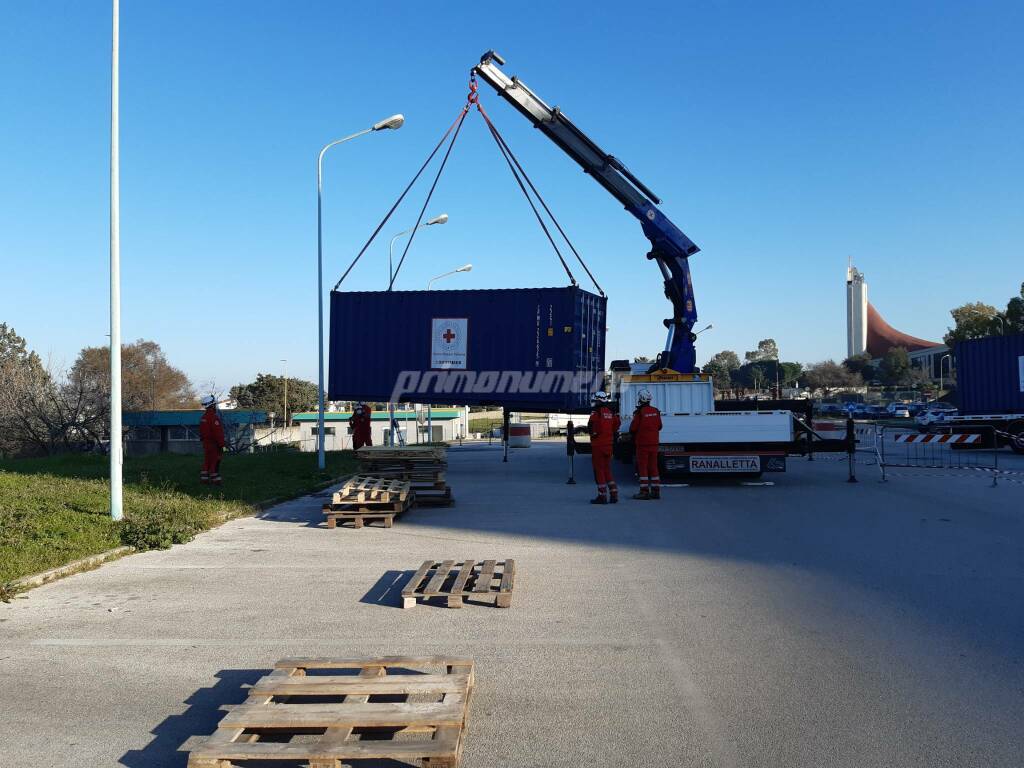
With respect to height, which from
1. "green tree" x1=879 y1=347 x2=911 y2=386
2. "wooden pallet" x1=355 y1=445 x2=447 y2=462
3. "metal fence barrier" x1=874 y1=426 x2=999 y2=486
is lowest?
"metal fence barrier" x1=874 y1=426 x2=999 y2=486

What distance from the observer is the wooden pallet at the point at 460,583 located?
6.07 m

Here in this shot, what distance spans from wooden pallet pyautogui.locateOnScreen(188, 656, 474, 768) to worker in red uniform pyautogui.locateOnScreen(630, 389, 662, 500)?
344 inches

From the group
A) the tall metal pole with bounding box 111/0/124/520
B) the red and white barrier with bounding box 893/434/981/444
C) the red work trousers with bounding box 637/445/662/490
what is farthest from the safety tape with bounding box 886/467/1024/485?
the tall metal pole with bounding box 111/0/124/520

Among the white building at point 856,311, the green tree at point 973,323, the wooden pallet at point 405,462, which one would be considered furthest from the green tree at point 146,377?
the white building at point 856,311

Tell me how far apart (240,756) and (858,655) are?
362 centimetres

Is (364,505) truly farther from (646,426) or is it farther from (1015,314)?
(1015,314)

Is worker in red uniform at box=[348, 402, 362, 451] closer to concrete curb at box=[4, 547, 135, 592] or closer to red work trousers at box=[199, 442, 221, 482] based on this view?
red work trousers at box=[199, 442, 221, 482]

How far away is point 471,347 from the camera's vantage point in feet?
56.6

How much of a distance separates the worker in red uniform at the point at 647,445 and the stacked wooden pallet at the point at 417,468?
3.14 meters

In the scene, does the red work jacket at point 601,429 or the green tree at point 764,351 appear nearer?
the red work jacket at point 601,429

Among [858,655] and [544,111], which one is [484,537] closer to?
[858,655]

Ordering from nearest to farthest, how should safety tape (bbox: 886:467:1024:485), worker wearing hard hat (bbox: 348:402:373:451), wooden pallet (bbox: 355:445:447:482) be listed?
wooden pallet (bbox: 355:445:447:482) < safety tape (bbox: 886:467:1024:485) < worker wearing hard hat (bbox: 348:402:373:451)

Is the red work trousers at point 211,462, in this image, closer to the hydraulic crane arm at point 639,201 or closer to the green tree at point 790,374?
the hydraulic crane arm at point 639,201

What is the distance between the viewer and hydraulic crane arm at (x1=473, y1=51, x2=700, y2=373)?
14581mm
